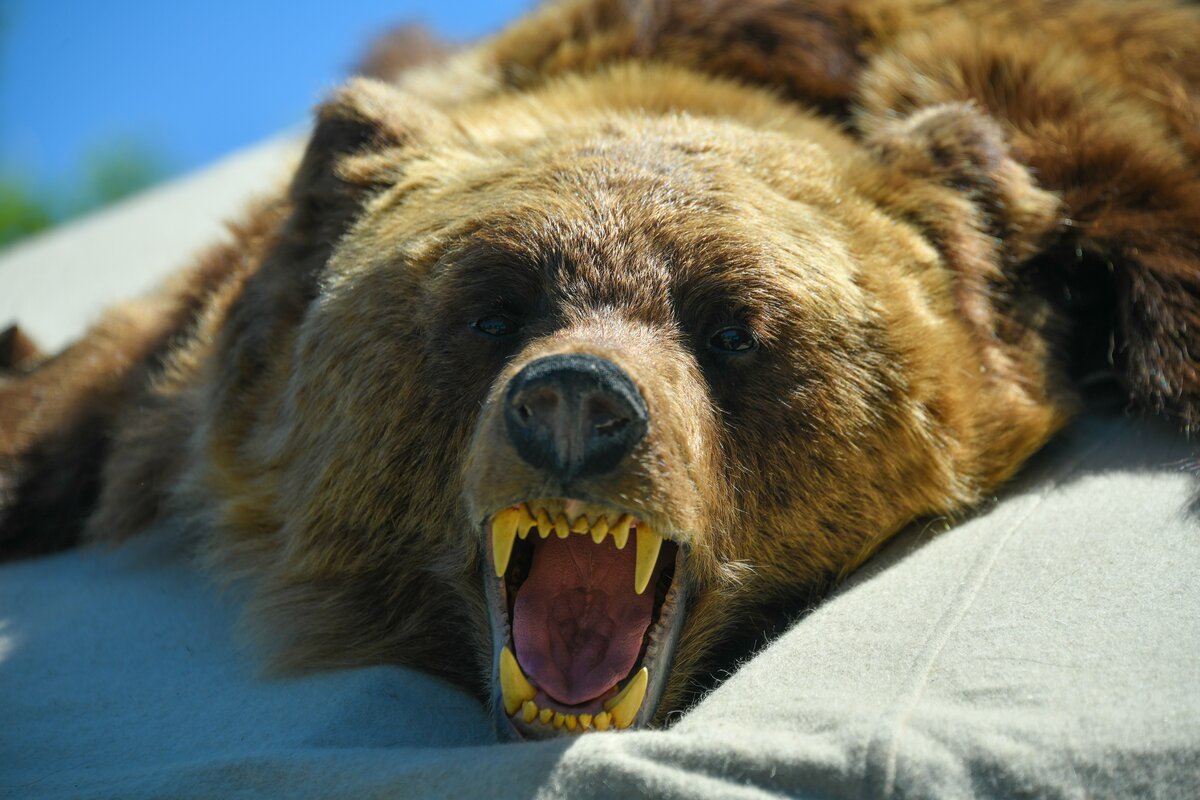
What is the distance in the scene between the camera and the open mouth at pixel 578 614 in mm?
2424

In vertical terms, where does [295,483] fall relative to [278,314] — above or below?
below

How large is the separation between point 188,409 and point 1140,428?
2668 mm

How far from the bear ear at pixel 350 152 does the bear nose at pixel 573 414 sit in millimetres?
1320

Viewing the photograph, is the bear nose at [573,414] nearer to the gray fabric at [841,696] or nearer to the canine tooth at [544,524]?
the canine tooth at [544,524]

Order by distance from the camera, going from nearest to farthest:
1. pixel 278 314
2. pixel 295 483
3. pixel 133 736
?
1. pixel 133 736
2. pixel 295 483
3. pixel 278 314

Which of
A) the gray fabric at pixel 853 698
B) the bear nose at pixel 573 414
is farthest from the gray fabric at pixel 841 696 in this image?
the bear nose at pixel 573 414

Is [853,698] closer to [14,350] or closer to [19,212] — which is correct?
[14,350]

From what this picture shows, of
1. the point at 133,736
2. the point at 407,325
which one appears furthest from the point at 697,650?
the point at 133,736

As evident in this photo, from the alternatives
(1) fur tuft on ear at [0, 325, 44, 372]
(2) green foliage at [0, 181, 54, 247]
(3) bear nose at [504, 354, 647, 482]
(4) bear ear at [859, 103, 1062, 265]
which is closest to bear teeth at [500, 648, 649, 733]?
(3) bear nose at [504, 354, 647, 482]

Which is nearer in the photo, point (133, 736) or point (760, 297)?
point (133, 736)

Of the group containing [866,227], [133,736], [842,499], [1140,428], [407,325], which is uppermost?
[407,325]

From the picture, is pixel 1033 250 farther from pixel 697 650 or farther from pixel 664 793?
pixel 664 793

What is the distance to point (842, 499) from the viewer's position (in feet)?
9.46

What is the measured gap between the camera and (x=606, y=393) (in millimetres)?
2260
